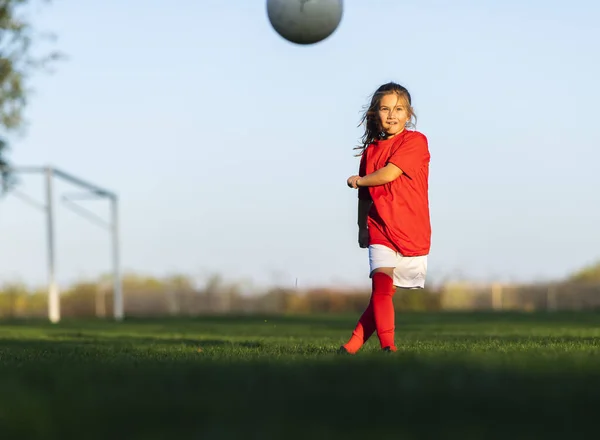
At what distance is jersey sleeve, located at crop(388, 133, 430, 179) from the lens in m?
6.97

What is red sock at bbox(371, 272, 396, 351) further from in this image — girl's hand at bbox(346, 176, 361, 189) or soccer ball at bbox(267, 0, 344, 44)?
soccer ball at bbox(267, 0, 344, 44)

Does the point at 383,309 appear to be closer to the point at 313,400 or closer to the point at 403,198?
the point at 403,198

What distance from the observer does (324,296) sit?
37.7 metres

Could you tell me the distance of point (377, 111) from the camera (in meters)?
7.28

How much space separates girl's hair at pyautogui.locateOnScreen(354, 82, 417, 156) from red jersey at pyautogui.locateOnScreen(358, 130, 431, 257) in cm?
15

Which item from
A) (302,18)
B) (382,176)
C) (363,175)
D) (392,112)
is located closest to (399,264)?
(382,176)

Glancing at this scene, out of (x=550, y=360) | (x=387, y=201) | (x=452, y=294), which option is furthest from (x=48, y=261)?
(x=550, y=360)

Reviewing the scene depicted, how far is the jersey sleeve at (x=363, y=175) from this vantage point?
721 centimetres

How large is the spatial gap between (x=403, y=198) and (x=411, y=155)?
298mm

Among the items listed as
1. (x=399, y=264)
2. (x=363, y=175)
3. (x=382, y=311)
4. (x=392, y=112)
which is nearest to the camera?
(x=382, y=311)

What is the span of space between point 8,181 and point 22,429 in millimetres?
27987

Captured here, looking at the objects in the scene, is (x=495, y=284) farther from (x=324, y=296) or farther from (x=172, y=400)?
(x=172, y=400)

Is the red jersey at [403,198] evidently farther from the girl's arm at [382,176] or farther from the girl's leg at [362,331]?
the girl's leg at [362,331]

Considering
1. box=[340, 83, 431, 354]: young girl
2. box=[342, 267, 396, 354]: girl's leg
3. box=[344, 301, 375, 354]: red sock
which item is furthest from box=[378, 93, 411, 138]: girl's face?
box=[344, 301, 375, 354]: red sock
